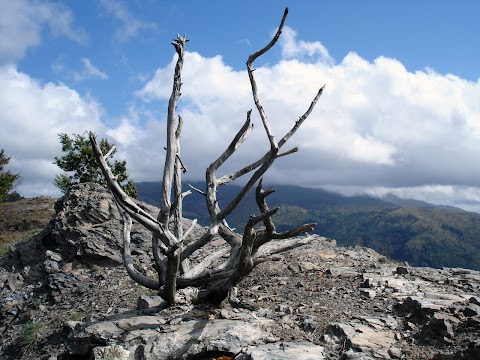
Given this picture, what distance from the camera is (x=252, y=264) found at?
10.4 meters

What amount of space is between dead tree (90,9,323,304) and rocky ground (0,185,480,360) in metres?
0.69

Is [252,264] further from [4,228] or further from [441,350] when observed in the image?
[4,228]

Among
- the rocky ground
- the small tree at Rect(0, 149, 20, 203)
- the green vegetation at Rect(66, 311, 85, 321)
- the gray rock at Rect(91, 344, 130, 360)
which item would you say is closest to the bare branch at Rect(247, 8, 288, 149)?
the rocky ground

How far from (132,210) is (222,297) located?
3372mm

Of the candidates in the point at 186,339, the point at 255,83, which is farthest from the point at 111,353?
the point at 255,83

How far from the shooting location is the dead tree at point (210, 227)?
9750mm

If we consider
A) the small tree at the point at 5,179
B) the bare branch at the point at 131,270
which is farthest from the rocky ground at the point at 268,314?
the small tree at the point at 5,179

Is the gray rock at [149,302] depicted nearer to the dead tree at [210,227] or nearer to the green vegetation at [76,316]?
the dead tree at [210,227]

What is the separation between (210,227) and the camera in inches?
396

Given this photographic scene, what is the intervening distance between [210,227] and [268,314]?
266 centimetres

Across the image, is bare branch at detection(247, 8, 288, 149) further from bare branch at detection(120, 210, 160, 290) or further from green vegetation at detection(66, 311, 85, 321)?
green vegetation at detection(66, 311, 85, 321)

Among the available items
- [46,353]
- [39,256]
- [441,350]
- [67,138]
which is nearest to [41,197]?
[67,138]

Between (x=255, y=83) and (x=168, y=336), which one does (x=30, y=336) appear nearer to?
(x=168, y=336)

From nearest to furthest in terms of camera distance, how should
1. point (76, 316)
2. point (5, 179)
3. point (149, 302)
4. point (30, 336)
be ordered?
1. point (149, 302)
2. point (30, 336)
3. point (76, 316)
4. point (5, 179)
